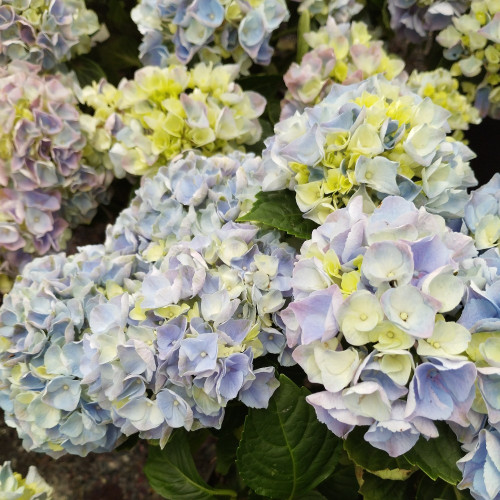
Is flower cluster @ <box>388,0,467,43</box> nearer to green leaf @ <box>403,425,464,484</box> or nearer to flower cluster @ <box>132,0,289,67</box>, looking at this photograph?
flower cluster @ <box>132,0,289,67</box>

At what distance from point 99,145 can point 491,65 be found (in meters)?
0.66

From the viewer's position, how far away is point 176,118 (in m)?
0.91

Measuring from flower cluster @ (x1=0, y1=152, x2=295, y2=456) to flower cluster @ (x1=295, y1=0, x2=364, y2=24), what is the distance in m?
0.42

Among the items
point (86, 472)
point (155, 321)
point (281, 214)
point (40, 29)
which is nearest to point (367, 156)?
point (281, 214)

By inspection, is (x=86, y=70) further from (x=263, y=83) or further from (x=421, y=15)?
(x=421, y=15)

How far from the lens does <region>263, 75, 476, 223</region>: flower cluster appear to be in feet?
2.25

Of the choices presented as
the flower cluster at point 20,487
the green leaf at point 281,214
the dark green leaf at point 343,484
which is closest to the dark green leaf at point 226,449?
the dark green leaf at point 343,484

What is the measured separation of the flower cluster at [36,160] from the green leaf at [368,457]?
62 cm

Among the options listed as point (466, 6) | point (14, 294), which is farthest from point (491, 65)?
point (14, 294)

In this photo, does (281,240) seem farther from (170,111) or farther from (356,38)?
(356,38)

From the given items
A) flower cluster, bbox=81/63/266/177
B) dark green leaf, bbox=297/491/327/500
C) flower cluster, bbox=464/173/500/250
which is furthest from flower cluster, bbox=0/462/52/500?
flower cluster, bbox=464/173/500/250

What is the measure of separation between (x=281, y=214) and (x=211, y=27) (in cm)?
42

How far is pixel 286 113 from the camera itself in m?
1.04

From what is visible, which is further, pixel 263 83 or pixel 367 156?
pixel 263 83
